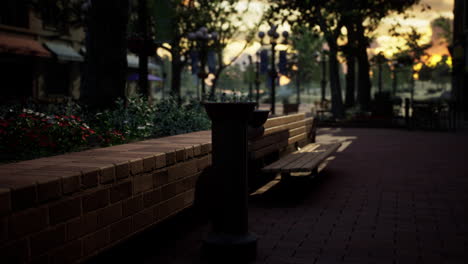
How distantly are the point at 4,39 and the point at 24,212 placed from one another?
85.4 ft

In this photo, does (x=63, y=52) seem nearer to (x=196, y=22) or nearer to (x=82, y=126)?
(x=196, y=22)

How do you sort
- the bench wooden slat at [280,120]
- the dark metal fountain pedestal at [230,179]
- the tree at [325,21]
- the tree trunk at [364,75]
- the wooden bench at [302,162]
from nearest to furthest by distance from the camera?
the dark metal fountain pedestal at [230,179], the wooden bench at [302,162], the bench wooden slat at [280,120], the tree at [325,21], the tree trunk at [364,75]

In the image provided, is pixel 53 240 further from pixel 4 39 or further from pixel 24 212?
pixel 4 39

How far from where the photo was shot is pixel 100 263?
4039 mm

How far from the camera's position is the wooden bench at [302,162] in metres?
7.18

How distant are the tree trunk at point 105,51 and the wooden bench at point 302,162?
2.96 metres

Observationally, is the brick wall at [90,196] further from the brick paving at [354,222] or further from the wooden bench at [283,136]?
the wooden bench at [283,136]

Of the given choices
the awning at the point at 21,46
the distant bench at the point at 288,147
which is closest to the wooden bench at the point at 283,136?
the distant bench at the point at 288,147

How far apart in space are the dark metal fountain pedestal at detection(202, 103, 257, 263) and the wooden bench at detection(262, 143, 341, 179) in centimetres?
243


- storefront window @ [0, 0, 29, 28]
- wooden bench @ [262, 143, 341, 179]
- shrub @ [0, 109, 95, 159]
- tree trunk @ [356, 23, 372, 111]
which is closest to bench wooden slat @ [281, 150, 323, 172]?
wooden bench @ [262, 143, 341, 179]

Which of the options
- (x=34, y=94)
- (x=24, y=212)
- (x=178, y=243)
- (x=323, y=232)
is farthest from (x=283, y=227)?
(x=34, y=94)

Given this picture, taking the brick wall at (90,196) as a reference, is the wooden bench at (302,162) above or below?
below

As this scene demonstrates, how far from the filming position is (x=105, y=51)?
9.12 metres

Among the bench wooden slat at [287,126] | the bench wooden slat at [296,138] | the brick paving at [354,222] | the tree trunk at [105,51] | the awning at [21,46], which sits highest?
the awning at [21,46]
